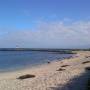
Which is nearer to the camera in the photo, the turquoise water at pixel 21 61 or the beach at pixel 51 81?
the beach at pixel 51 81

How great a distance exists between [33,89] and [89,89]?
4665 millimetres

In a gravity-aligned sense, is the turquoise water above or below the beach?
below

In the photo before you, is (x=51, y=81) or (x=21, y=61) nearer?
(x=51, y=81)

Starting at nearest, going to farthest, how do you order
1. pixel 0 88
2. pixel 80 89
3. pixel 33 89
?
1. pixel 80 89
2. pixel 33 89
3. pixel 0 88

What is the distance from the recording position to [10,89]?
1806 cm

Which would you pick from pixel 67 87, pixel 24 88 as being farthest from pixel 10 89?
pixel 67 87

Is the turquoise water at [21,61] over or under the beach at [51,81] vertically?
under

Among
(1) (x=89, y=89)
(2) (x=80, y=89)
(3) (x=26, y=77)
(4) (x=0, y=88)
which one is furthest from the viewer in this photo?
(3) (x=26, y=77)

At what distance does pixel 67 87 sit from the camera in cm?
1705

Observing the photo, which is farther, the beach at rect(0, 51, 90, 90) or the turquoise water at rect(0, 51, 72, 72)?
the turquoise water at rect(0, 51, 72, 72)

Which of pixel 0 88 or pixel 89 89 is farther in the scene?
pixel 0 88

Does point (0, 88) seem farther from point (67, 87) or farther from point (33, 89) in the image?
point (67, 87)

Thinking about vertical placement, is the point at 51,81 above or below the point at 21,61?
above

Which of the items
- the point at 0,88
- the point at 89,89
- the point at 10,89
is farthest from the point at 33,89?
the point at 89,89
